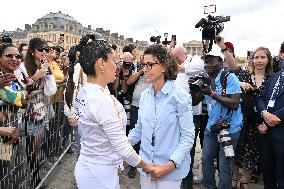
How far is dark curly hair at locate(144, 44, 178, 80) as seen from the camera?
282 cm

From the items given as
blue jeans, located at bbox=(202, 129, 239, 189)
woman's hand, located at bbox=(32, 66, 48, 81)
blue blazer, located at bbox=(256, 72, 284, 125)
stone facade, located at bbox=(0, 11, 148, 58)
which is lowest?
blue jeans, located at bbox=(202, 129, 239, 189)

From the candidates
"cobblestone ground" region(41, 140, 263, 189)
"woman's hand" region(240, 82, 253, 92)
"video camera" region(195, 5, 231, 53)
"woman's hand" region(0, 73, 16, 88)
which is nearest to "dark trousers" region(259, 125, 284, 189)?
"woman's hand" region(240, 82, 253, 92)

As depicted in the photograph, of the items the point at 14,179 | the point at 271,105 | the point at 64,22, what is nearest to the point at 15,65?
the point at 14,179

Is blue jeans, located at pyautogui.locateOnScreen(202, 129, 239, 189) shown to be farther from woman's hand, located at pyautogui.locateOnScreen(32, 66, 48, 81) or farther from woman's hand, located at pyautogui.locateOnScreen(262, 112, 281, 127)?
woman's hand, located at pyautogui.locateOnScreen(32, 66, 48, 81)

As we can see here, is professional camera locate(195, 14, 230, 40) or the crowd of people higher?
professional camera locate(195, 14, 230, 40)

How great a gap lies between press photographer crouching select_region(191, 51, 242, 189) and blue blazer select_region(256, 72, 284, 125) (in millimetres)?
440

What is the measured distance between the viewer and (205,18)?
5055 mm

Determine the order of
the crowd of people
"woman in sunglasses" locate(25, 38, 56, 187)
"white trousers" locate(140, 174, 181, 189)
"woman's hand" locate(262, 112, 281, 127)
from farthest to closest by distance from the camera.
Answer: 1. "woman in sunglasses" locate(25, 38, 56, 187)
2. "woman's hand" locate(262, 112, 281, 127)
3. "white trousers" locate(140, 174, 181, 189)
4. the crowd of people

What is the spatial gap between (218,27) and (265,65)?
36.2 inches

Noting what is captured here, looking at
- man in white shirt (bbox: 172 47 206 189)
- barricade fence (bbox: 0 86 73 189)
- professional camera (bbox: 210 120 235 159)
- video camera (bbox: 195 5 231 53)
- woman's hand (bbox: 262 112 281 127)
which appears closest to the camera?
barricade fence (bbox: 0 86 73 189)

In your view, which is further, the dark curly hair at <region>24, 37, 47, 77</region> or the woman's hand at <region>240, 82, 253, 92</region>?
the dark curly hair at <region>24, 37, 47, 77</region>

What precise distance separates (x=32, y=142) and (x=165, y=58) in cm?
236

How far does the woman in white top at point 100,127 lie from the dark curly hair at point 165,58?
54 centimetres

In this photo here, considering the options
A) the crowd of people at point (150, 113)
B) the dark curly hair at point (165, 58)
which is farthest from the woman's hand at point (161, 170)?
the dark curly hair at point (165, 58)
